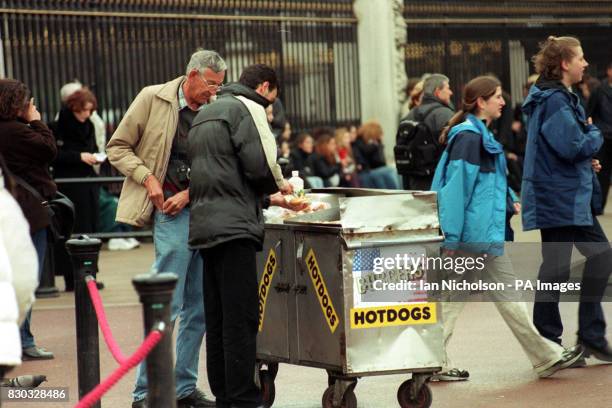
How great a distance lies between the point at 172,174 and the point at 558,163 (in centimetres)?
244

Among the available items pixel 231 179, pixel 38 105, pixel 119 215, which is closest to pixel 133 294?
pixel 38 105

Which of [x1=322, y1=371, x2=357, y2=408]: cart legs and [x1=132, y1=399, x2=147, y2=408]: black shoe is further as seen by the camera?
[x1=132, y1=399, x2=147, y2=408]: black shoe

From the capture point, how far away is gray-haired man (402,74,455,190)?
1062cm

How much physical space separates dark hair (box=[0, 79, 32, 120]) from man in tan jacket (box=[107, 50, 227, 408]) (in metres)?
1.76

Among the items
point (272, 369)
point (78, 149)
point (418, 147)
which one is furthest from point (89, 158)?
point (272, 369)

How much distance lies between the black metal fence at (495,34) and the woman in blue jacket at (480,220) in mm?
11568

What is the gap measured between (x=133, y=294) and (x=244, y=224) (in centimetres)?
582

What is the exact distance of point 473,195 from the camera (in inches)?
320

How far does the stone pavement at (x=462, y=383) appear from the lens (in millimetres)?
7737

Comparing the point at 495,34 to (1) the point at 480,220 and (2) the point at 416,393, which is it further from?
(2) the point at 416,393

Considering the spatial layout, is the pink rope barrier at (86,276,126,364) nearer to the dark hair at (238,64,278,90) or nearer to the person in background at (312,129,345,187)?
the dark hair at (238,64,278,90)

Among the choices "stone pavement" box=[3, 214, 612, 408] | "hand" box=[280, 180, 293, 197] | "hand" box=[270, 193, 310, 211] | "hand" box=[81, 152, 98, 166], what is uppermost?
"hand" box=[280, 180, 293, 197]

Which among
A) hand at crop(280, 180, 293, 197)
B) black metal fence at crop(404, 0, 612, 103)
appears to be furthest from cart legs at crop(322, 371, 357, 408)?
black metal fence at crop(404, 0, 612, 103)

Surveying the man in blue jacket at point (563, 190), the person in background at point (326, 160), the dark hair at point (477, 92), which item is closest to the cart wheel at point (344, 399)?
the man in blue jacket at point (563, 190)
